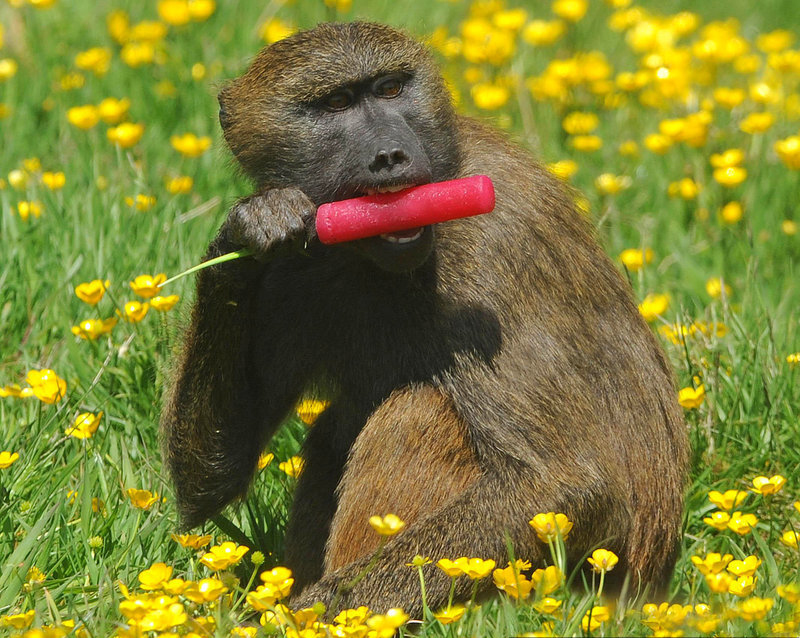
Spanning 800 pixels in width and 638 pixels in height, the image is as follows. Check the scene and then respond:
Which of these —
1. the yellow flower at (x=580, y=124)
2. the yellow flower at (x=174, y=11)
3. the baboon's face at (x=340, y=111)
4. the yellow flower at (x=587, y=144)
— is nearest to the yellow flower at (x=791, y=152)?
the yellow flower at (x=587, y=144)

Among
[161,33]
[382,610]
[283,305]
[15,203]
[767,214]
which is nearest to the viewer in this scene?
[382,610]

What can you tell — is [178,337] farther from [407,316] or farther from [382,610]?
[382,610]

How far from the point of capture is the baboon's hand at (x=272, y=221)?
3906 mm

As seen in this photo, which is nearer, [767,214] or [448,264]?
[448,264]

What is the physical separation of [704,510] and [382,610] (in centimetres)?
152

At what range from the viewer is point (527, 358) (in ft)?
14.1

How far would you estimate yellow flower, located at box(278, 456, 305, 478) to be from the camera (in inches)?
196

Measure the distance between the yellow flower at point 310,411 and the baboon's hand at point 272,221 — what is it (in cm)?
110

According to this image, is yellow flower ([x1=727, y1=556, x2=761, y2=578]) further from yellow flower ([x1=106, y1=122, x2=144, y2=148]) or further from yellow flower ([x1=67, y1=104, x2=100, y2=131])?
yellow flower ([x1=67, y1=104, x2=100, y2=131])

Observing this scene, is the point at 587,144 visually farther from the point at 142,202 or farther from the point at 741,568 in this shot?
the point at 741,568

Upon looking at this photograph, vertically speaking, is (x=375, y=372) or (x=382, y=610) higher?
(x=375, y=372)

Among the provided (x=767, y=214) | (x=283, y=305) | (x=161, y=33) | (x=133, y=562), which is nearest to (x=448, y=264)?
(x=283, y=305)

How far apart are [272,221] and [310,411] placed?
4.37ft

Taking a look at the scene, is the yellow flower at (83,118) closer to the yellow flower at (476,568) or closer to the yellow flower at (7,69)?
the yellow flower at (7,69)
